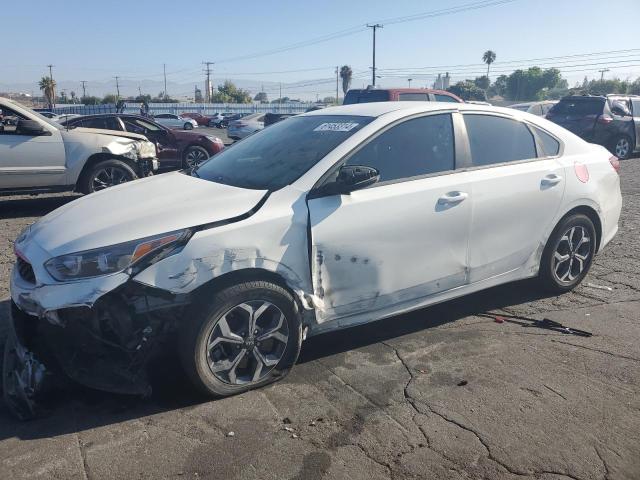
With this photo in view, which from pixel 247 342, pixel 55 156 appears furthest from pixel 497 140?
pixel 55 156

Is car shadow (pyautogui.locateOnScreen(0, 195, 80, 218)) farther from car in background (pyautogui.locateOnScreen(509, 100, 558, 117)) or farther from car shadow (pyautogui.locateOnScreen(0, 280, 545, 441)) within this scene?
car in background (pyautogui.locateOnScreen(509, 100, 558, 117))

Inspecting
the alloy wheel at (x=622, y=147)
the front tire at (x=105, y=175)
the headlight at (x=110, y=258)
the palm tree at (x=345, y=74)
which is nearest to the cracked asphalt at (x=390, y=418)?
the headlight at (x=110, y=258)

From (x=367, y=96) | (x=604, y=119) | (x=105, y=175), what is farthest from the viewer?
(x=604, y=119)

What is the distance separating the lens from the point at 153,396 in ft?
11.0

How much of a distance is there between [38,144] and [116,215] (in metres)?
5.53

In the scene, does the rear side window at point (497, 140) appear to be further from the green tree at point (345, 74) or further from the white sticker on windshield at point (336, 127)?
the green tree at point (345, 74)

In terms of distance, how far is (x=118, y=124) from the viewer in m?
11.9

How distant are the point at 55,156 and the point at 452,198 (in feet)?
21.0

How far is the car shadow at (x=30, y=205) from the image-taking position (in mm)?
8547

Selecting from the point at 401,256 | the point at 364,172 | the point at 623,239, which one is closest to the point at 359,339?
the point at 401,256

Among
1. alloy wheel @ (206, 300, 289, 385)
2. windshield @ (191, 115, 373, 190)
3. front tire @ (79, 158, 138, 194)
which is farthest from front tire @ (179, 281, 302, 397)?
front tire @ (79, 158, 138, 194)

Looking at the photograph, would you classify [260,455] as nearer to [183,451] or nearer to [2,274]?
[183,451]

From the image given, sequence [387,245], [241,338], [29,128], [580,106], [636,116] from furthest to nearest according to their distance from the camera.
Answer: [636,116]
[580,106]
[29,128]
[387,245]
[241,338]

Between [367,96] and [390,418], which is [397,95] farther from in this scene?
[390,418]
